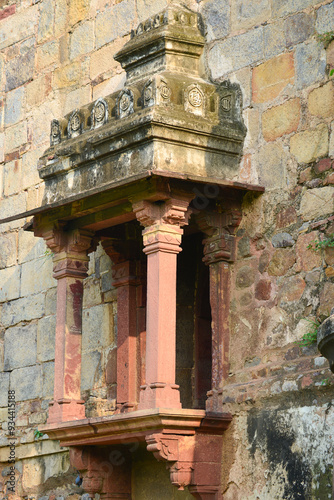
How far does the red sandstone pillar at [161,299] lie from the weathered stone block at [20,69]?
3.36 meters

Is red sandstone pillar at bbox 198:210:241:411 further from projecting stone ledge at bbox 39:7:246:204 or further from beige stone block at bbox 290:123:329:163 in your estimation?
beige stone block at bbox 290:123:329:163

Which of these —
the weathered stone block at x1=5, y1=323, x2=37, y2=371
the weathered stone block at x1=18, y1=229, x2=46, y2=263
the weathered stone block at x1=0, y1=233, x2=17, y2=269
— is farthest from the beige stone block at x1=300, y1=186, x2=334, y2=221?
the weathered stone block at x1=0, y1=233, x2=17, y2=269

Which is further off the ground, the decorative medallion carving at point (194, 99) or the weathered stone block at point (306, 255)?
the decorative medallion carving at point (194, 99)

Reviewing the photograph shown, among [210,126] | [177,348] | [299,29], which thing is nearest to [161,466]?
[177,348]

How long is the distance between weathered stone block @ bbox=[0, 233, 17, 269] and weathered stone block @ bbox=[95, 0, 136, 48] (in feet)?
6.58

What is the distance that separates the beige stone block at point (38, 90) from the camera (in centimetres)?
954

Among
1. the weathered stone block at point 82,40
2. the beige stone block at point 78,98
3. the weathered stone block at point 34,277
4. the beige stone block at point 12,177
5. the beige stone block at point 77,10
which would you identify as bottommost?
the weathered stone block at point 34,277

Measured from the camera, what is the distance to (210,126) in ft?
23.1

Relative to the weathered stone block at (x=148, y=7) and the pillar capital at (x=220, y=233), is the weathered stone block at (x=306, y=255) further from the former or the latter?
the weathered stone block at (x=148, y=7)

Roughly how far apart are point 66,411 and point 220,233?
1685 millimetres

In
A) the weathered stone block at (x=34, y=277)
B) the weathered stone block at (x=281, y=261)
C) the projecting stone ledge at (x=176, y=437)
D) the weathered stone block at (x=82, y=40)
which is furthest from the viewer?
the weathered stone block at (x=34, y=277)

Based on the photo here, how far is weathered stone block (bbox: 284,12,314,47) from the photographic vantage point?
684 cm

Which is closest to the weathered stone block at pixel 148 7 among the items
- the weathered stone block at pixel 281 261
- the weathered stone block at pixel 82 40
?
the weathered stone block at pixel 82 40

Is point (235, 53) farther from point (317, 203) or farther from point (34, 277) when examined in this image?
point (34, 277)
